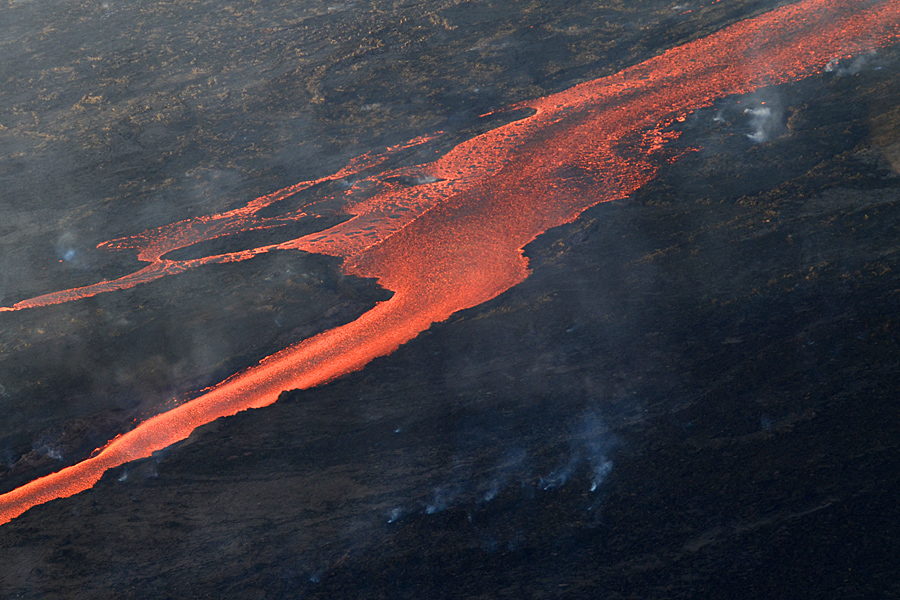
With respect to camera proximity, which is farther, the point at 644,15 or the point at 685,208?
the point at 644,15

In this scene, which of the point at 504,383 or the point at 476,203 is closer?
the point at 504,383

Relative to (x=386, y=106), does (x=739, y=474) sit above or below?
below

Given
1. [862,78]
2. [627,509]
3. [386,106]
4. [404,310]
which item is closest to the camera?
[627,509]

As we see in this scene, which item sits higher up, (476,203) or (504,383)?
(476,203)

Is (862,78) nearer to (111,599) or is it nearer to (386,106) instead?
(386,106)

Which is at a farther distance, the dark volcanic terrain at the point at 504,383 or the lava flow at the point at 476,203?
the lava flow at the point at 476,203

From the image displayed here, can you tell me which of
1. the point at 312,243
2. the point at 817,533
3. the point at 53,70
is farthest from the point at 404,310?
the point at 53,70

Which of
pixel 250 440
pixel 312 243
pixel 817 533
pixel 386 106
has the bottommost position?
pixel 817 533

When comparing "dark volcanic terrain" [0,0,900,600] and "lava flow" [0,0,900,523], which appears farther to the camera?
"lava flow" [0,0,900,523]
